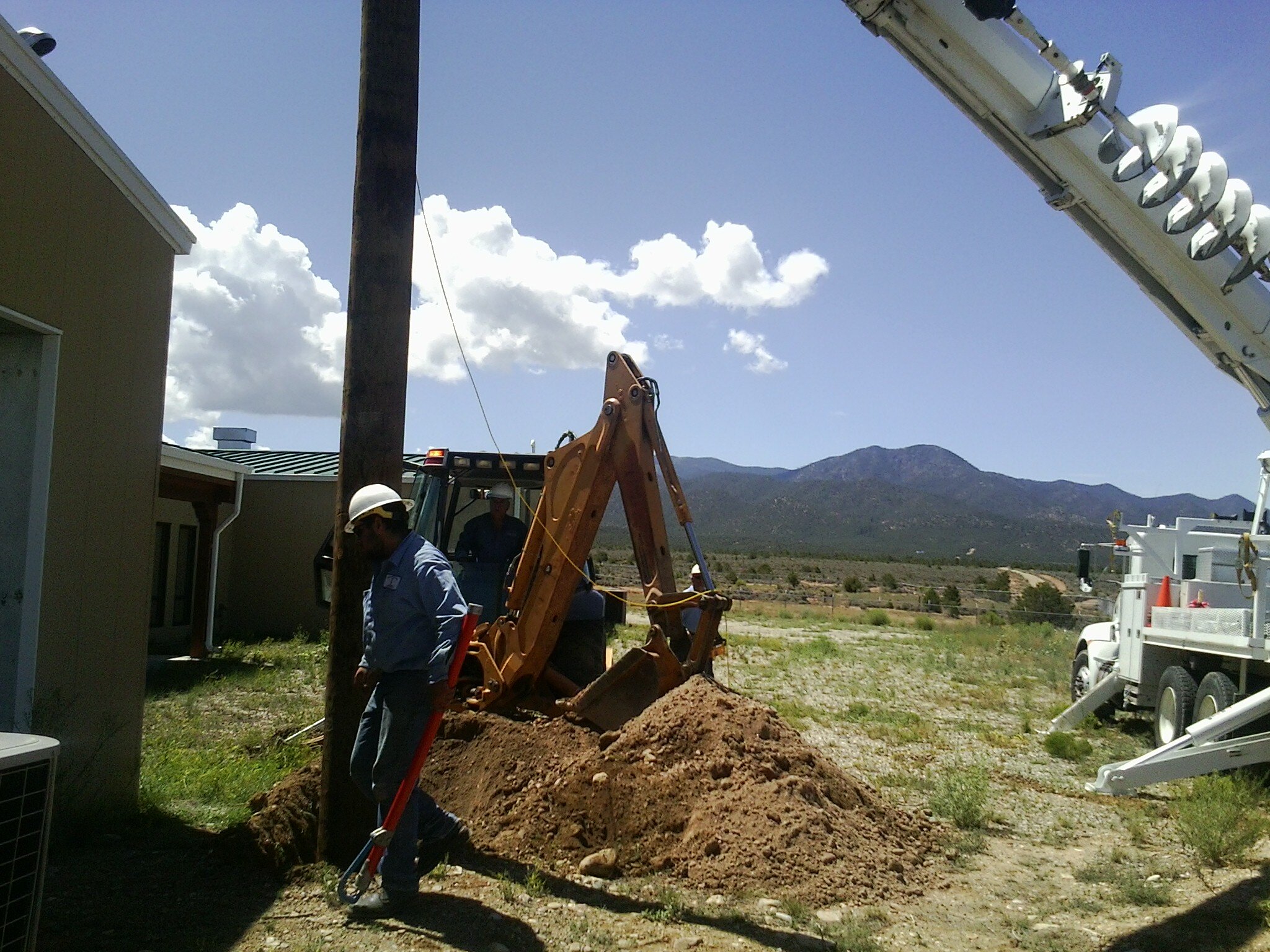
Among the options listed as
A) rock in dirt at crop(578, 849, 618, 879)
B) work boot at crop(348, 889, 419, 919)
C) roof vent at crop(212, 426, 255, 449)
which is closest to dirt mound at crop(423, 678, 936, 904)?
rock in dirt at crop(578, 849, 618, 879)

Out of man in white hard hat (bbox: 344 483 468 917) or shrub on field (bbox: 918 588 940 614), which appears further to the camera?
shrub on field (bbox: 918 588 940 614)

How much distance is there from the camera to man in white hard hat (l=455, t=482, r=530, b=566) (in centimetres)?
932

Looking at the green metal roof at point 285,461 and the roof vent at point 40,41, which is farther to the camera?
the green metal roof at point 285,461

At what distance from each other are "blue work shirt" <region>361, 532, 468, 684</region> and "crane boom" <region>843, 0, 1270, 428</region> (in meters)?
6.53

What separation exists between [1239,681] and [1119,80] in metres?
5.56

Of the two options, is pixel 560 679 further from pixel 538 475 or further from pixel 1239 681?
pixel 1239 681

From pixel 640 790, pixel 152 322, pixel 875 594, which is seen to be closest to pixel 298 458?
pixel 152 322

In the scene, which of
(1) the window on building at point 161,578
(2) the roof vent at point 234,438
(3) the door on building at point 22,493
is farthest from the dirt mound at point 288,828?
(2) the roof vent at point 234,438

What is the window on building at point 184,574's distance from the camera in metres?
18.2

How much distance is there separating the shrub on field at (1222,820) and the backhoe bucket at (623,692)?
3700 millimetres

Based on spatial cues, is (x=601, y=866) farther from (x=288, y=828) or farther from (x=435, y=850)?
(x=288, y=828)

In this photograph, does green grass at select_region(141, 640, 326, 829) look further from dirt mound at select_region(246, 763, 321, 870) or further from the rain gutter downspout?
dirt mound at select_region(246, 763, 321, 870)

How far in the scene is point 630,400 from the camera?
26.5 feet

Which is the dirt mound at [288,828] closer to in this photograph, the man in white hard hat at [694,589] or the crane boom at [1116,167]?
the man in white hard hat at [694,589]
